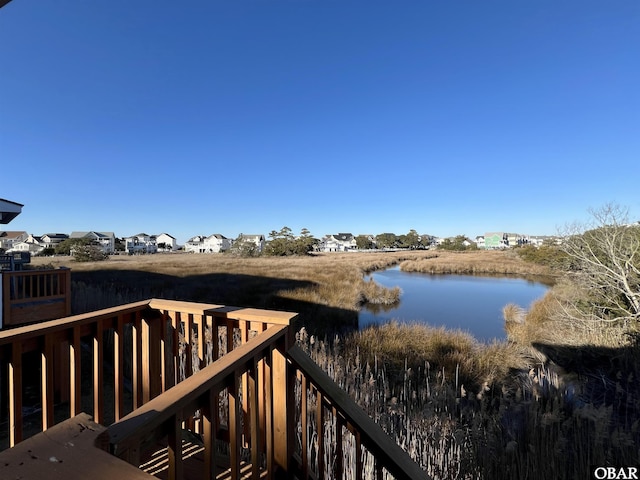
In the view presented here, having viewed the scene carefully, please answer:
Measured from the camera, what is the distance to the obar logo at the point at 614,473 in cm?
274

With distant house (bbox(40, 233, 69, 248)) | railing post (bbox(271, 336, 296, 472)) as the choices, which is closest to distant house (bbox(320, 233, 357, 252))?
distant house (bbox(40, 233, 69, 248))

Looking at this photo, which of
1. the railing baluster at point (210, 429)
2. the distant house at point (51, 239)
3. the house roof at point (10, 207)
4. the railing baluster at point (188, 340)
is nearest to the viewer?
the railing baluster at point (210, 429)

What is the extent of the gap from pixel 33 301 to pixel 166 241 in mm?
91575

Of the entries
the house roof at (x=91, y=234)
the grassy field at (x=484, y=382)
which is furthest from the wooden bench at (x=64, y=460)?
the house roof at (x=91, y=234)

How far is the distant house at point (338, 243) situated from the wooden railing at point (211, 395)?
3090 inches

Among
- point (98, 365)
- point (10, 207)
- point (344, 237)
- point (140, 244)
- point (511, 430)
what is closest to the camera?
point (98, 365)

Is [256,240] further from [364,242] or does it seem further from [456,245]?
[456,245]

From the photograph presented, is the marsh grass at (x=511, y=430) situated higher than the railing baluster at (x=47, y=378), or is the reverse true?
the railing baluster at (x=47, y=378)

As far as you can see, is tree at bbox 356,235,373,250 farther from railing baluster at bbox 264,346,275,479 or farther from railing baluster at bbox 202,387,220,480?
railing baluster at bbox 202,387,220,480

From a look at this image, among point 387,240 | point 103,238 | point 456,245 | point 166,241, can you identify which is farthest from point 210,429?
point 166,241

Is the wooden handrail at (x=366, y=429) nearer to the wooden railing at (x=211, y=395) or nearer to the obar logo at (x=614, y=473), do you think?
the wooden railing at (x=211, y=395)

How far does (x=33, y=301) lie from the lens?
5.69m

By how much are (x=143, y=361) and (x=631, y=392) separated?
22.2ft

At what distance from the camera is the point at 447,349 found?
6.96 m
